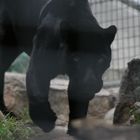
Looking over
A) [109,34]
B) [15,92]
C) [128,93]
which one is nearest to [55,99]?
[15,92]

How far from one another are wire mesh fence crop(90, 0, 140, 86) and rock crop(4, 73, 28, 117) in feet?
4.05

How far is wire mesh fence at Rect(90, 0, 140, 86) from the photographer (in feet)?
14.7

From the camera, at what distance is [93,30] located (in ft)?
5.70

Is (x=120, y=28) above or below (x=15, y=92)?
above

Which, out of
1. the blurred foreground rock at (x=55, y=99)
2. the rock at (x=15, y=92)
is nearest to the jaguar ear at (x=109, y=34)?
the blurred foreground rock at (x=55, y=99)

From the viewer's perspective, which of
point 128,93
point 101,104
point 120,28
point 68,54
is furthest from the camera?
point 120,28

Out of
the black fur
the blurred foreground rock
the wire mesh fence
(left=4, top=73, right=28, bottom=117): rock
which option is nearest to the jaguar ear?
the black fur

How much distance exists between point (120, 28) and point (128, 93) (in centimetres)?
212

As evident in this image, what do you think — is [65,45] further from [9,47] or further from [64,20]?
[9,47]

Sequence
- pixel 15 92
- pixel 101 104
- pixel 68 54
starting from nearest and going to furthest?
pixel 68 54 → pixel 15 92 → pixel 101 104

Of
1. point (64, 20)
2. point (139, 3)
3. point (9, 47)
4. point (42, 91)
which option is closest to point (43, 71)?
point (42, 91)

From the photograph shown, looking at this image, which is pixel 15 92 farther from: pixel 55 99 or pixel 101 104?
pixel 101 104

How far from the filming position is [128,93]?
8.24 feet

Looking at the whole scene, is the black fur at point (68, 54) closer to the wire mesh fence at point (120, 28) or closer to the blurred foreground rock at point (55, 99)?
the blurred foreground rock at point (55, 99)
